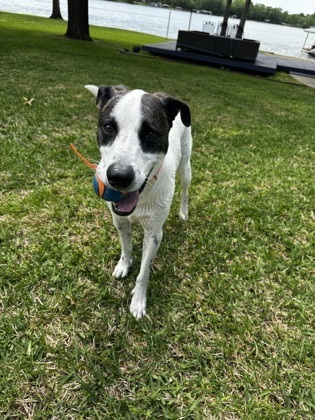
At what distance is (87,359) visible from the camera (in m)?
2.22

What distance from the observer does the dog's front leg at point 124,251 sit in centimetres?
270

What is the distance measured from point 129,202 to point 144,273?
737 mm

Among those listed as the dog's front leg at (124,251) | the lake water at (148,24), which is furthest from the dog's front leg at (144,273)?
the lake water at (148,24)

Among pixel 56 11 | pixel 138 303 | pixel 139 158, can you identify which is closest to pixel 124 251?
pixel 138 303

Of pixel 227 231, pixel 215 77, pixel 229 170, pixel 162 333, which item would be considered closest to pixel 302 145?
pixel 229 170

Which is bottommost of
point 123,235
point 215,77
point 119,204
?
point 215,77

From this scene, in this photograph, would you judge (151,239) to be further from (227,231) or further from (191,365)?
(227,231)

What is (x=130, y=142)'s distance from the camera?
2000 mm

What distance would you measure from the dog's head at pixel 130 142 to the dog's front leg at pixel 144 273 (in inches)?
18.6

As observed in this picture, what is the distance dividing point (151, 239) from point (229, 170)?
2987 millimetres

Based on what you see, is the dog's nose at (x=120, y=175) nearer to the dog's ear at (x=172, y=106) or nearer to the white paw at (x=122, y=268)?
the dog's ear at (x=172, y=106)

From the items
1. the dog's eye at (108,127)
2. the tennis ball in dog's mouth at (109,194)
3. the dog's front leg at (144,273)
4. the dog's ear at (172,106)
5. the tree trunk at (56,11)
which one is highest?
the dog's ear at (172,106)

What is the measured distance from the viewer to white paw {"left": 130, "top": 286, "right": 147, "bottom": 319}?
259cm

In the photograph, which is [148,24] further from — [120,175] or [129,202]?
[120,175]
